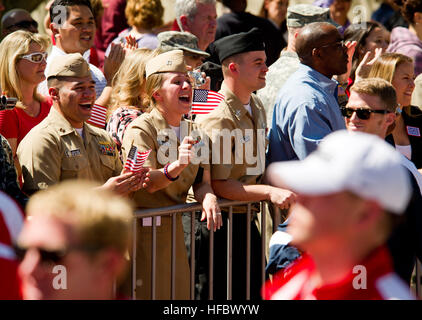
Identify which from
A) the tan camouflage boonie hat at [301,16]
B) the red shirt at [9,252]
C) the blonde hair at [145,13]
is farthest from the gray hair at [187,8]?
the red shirt at [9,252]

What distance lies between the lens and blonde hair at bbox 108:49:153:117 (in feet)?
18.7

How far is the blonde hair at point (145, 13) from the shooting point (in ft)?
24.9

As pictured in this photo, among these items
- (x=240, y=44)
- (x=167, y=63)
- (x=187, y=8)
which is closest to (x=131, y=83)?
(x=167, y=63)

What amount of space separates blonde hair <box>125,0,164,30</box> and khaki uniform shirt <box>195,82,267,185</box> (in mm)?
2066

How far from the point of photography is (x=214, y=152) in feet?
18.0

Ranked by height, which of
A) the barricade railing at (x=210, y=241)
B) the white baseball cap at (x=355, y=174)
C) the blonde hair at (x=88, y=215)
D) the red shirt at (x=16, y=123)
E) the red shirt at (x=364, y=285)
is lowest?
the barricade railing at (x=210, y=241)

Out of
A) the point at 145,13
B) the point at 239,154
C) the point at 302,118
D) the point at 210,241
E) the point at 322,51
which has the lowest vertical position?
the point at 210,241

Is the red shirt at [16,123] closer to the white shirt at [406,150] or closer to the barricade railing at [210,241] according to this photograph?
the barricade railing at [210,241]

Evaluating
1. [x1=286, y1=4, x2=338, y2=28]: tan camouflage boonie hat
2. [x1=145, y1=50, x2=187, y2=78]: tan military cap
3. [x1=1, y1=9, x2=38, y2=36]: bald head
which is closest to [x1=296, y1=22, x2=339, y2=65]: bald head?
[x1=286, y1=4, x2=338, y2=28]: tan camouflage boonie hat

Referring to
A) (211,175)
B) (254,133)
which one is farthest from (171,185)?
(254,133)

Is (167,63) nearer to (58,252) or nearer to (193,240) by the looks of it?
(193,240)

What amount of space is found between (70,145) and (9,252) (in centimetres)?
219

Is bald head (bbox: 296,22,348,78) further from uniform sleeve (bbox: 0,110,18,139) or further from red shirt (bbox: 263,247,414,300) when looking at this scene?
red shirt (bbox: 263,247,414,300)
